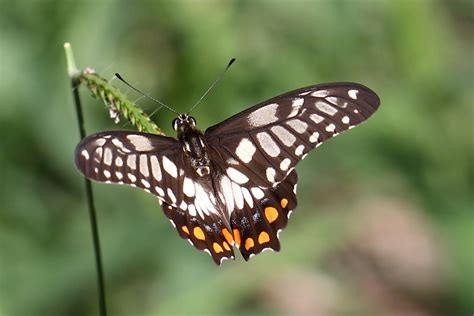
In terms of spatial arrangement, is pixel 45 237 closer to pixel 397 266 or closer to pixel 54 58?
pixel 54 58

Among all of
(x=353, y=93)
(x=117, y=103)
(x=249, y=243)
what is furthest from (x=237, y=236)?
(x=117, y=103)

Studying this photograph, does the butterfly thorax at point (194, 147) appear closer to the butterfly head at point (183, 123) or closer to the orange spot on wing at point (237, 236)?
the butterfly head at point (183, 123)

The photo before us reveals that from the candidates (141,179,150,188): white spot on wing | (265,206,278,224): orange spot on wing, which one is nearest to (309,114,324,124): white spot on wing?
(265,206,278,224): orange spot on wing

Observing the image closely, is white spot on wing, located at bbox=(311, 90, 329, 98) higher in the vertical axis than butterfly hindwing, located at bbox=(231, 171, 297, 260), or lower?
higher

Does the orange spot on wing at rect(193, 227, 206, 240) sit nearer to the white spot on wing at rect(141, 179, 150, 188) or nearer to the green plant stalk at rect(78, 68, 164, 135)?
the white spot on wing at rect(141, 179, 150, 188)

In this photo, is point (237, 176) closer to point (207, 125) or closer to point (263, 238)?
point (263, 238)

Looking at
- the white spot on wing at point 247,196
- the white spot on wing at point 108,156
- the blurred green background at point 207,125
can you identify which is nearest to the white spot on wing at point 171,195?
the white spot on wing at point 108,156

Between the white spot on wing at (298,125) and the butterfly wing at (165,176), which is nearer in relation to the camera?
the butterfly wing at (165,176)
